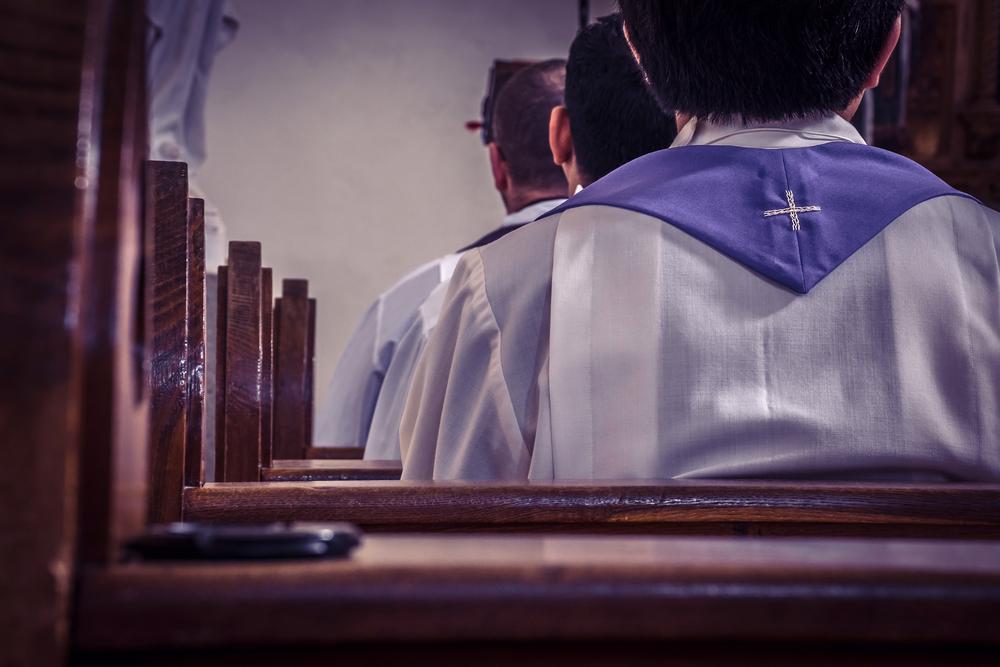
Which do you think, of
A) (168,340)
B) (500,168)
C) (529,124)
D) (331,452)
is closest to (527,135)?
(529,124)

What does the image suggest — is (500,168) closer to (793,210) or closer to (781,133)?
(781,133)

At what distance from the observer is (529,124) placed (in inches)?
139

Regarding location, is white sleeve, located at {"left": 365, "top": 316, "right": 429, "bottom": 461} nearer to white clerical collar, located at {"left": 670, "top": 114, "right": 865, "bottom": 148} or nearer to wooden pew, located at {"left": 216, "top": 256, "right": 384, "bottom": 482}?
wooden pew, located at {"left": 216, "top": 256, "right": 384, "bottom": 482}

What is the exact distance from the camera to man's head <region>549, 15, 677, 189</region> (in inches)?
98.4

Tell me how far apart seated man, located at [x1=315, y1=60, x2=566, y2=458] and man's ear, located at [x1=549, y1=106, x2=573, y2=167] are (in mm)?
894

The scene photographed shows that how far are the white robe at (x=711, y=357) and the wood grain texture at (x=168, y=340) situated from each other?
0.39m

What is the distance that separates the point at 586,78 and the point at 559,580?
2129 millimetres

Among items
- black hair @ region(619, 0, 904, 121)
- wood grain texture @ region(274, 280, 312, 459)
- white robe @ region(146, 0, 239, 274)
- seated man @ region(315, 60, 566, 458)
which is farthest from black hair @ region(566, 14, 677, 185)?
white robe @ region(146, 0, 239, 274)

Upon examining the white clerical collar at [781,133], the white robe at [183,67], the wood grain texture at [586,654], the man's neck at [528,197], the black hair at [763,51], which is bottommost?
the wood grain texture at [586,654]

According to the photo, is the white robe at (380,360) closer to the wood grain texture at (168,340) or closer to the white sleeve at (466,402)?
the white sleeve at (466,402)

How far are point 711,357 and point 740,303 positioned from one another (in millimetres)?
76

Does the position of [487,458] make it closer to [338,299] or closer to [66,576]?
[66,576]

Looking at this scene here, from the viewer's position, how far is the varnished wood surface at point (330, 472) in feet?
6.59

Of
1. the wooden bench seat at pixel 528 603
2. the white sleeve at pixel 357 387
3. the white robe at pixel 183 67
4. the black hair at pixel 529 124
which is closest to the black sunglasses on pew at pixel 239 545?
the wooden bench seat at pixel 528 603
